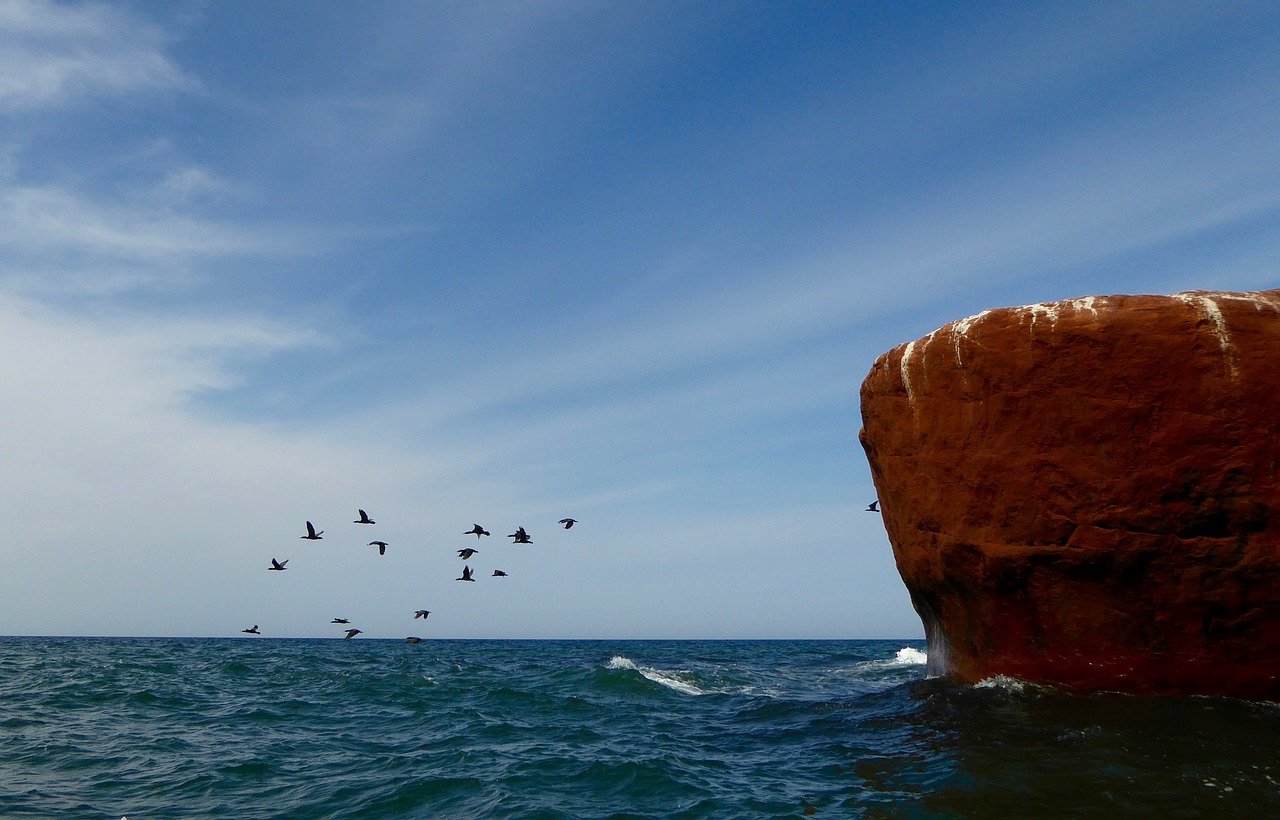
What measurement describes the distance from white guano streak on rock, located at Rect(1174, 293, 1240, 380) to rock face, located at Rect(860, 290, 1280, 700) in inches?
0.8

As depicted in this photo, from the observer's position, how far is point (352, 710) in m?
15.4

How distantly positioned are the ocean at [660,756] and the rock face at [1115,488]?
67cm

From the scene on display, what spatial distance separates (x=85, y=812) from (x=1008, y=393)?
482 inches

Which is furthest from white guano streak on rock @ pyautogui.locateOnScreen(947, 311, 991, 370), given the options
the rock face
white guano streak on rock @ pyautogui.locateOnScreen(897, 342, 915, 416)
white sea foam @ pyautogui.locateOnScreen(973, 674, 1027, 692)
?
white sea foam @ pyautogui.locateOnScreen(973, 674, 1027, 692)

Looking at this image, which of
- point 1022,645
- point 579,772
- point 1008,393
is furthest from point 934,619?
point 579,772

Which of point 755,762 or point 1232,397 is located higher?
point 1232,397

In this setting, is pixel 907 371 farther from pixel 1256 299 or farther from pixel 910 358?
pixel 1256 299

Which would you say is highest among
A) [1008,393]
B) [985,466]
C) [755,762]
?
[1008,393]

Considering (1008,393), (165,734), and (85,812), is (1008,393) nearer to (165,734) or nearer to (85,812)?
(85,812)

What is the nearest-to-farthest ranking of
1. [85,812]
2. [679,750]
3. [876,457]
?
[85,812] → [679,750] → [876,457]

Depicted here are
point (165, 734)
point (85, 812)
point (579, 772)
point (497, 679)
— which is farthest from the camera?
point (497, 679)

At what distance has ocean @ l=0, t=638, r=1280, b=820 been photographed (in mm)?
7836

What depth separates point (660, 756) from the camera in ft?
33.7

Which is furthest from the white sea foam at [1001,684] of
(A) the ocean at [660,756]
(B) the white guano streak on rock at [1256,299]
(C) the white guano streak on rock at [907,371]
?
(B) the white guano streak on rock at [1256,299]
